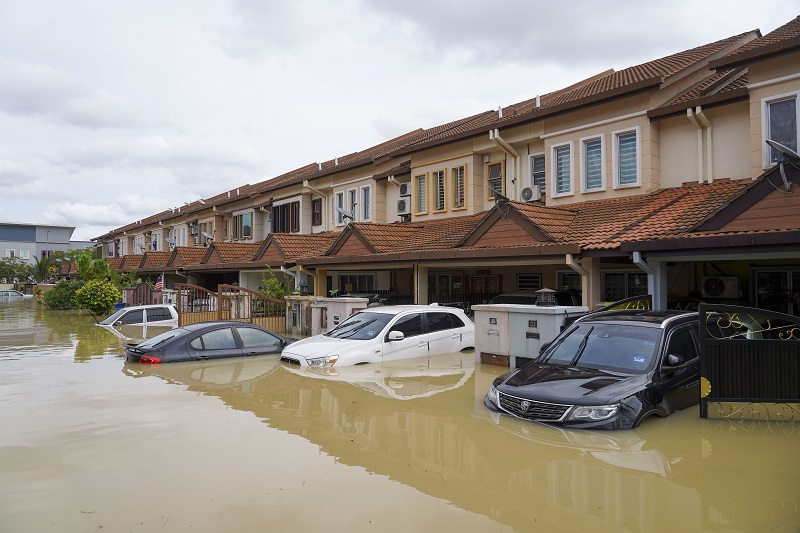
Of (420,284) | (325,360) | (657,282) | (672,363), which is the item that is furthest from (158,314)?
(672,363)

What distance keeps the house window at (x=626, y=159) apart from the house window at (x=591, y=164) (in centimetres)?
46

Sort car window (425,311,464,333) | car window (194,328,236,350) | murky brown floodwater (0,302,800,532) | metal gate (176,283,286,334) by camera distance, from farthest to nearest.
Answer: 1. metal gate (176,283,286,334)
2. car window (425,311,464,333)
3. car window (194,328,236,350)
4. murky brown floodwater (0,302,800,532)

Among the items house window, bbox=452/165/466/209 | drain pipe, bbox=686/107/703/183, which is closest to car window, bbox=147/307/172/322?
house window, bbox=452/165/466/209

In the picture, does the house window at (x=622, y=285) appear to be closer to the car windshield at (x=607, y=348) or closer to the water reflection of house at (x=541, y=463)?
the car windshield at (x=607, y=348)

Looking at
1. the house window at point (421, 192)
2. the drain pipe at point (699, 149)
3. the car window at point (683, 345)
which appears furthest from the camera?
the house window at point (421, 192)

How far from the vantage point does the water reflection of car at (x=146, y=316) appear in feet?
69.2

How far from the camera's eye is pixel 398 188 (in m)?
23.2

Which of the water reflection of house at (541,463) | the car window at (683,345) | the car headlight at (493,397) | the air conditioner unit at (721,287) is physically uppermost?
the air conditioner unit at (721,287)

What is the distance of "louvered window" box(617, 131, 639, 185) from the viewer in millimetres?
15188

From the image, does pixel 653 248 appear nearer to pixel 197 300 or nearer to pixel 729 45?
pixel 729 45

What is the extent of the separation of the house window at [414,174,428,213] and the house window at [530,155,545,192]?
4322mm

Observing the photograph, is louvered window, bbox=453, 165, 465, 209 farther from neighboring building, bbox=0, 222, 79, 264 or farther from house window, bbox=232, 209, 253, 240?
neighboring building, bbox=0, 222, 79, 264

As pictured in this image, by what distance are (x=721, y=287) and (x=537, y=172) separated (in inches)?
241

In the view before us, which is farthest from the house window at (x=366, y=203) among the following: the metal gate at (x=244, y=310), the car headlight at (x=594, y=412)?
the car headlight at (x=594, y=412)
